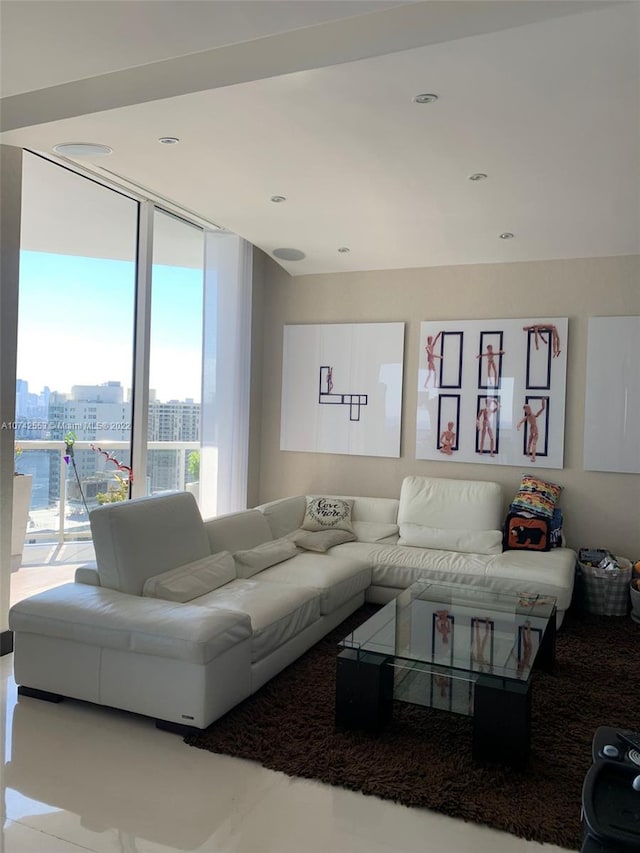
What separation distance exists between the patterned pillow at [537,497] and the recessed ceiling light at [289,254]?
255 centimetres

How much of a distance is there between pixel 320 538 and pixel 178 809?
256 centimetres

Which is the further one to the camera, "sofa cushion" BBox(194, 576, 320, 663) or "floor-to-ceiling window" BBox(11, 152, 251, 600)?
"floor-to-ceiling window" BBox(11, 152, 251, 600)

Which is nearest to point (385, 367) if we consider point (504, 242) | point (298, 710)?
point (504, 242)

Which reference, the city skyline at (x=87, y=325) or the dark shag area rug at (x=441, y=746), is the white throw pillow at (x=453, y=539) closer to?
the dark shag area rug at (x=441, y=746)

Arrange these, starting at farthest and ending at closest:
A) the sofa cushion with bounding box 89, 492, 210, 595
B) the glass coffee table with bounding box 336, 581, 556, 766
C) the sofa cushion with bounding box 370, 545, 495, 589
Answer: the sofa cushion with bounding box 370, 545, 495, 589 < the sofa cushion with bounding box 89, 492, 210, 595 < the glass coffee table with bounding box 336, 581, 556, 766

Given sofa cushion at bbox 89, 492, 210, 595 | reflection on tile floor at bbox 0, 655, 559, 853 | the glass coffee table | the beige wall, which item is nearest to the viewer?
reflection on tile floor at bbox 0, 655, 559, 853

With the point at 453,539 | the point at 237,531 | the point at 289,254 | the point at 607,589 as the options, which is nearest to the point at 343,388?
the point at 289,254

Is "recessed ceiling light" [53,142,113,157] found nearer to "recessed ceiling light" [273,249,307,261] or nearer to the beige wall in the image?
"recessed ceiling light" [273,249,307,261]

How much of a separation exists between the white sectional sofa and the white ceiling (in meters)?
1.88

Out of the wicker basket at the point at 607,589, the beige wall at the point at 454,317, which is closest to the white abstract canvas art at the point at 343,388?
the beige wall at the point at 454,317

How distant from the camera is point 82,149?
3.53m

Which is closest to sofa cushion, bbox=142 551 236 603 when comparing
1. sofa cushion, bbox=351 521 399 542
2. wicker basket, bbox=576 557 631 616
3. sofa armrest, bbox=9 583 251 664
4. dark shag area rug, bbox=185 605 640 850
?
sofa armrest, bbox=9 583 251 664

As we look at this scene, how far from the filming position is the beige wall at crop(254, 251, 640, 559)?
16.2 feet

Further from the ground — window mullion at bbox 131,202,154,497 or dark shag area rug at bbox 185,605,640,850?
window mullion at bbox 131,202,154,497
